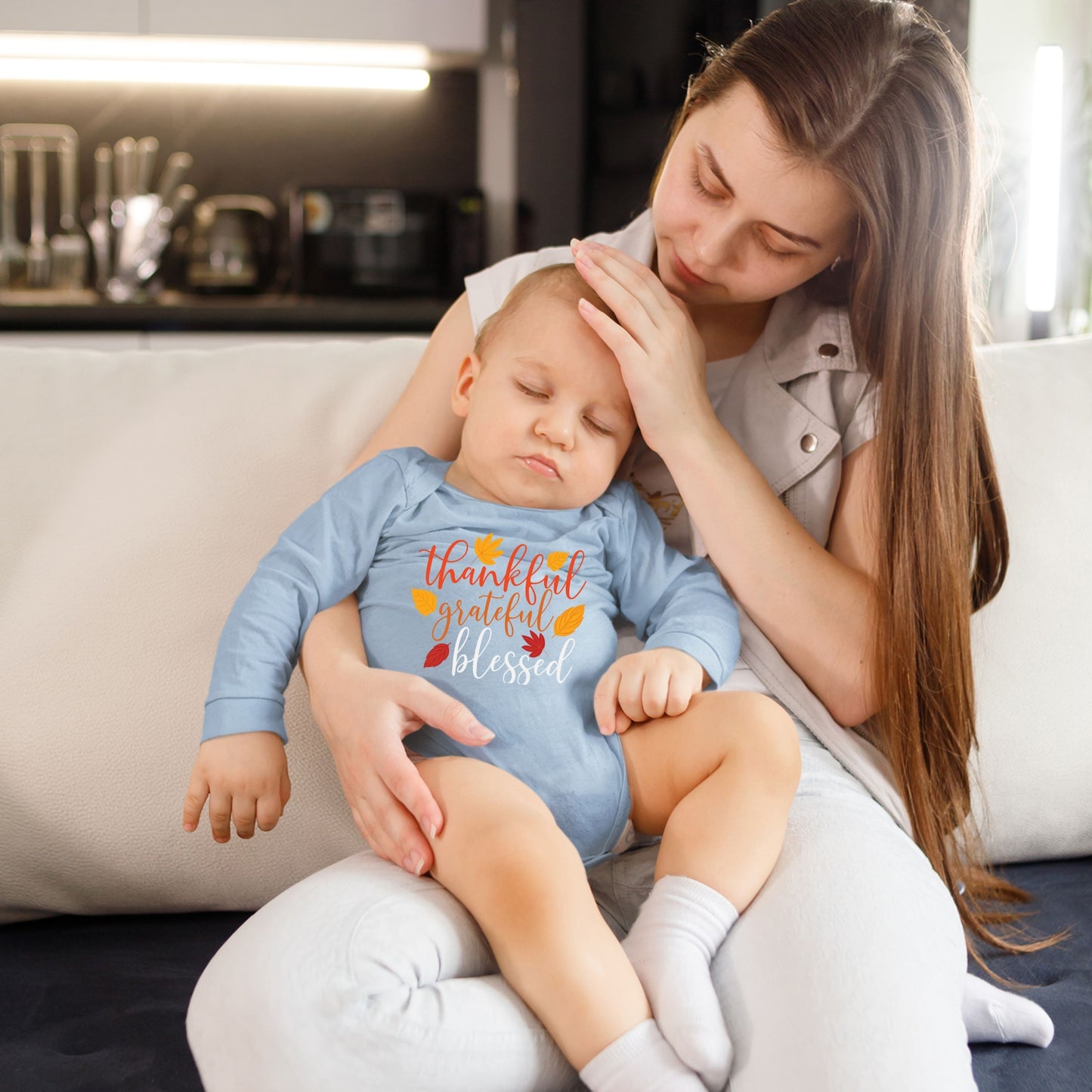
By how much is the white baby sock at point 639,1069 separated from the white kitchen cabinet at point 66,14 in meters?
3.35

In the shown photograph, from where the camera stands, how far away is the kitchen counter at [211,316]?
2893 mm

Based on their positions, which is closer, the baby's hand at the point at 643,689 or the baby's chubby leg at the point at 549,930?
the baby's chubby leg at the point at 549,930

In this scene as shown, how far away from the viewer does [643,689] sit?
893mm

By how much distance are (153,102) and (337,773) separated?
3.16 meters

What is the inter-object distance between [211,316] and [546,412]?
7.21 feet

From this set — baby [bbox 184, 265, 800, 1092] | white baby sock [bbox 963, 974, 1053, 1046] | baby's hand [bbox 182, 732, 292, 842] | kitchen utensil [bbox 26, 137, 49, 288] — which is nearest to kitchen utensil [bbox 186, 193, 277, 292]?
kitchen utensil [bbox 26, 137, 49, 288]

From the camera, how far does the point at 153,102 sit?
358 cm

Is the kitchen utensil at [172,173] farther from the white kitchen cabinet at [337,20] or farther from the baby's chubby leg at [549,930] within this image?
the baby's chubby leg at [549,930]

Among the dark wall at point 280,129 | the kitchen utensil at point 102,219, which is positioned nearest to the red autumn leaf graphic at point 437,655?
the kitchen utensil at point 102,219

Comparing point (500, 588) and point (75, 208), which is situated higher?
point (75, 208)

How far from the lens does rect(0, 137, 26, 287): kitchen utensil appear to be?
3.38 metres

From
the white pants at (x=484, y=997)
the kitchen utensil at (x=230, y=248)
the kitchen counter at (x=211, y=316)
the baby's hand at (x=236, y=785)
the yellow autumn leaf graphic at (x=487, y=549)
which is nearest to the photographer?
the white pants at (x=484, y=997)


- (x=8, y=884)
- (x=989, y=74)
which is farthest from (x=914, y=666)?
(x=989, y=74)

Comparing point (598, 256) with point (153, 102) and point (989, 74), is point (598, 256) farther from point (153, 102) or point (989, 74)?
point (153, 102)
